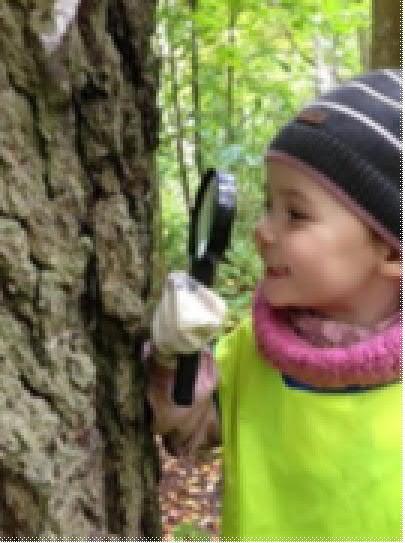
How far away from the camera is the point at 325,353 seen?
3.69 ft

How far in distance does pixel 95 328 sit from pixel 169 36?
15.6 ft

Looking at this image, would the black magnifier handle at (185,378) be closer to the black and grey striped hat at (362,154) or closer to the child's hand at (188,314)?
the child's hand at (188,314)

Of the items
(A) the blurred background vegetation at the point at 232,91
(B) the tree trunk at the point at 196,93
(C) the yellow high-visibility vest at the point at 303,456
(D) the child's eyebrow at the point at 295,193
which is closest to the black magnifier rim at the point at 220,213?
(D) the child's eyebrow at the point at 295,193

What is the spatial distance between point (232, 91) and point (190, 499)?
3912 mm

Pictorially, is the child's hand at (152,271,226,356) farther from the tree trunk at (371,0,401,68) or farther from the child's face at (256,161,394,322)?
the tree trunk at (371,0,401,68)

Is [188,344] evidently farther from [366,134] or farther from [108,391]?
[366,134]

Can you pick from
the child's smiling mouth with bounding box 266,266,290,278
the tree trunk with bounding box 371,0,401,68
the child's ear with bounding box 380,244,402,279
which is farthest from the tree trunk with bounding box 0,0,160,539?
the tree trunk with bounding box 371,0,401,68

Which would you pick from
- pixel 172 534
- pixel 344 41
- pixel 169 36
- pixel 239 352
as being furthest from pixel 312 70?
pixel 239 352

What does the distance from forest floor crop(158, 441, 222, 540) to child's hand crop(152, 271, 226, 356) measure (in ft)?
7.60

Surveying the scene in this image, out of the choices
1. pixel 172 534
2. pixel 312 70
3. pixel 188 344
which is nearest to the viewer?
pixel 188 344

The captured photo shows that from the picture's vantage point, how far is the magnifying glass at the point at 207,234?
3.33ft

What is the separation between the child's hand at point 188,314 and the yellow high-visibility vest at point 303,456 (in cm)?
21

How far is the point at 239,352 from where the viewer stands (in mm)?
1268

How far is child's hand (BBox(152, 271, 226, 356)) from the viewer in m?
1.02
